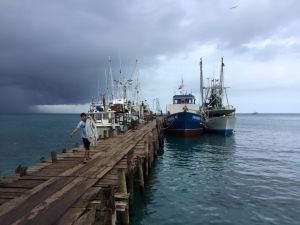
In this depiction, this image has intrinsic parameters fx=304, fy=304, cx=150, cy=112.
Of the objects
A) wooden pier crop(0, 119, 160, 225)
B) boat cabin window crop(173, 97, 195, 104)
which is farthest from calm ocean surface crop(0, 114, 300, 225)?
boat cabin window crop(173, 97, 195, 104)

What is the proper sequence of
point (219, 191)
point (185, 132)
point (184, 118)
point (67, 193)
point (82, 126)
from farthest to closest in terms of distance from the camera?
point (185, 132), point (184, 118), point (219, 191), point (82, 126), point (67, 193)

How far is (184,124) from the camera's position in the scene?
46062mm

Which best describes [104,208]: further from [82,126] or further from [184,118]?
[184,118]

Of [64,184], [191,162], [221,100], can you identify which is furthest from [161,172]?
[221,100]

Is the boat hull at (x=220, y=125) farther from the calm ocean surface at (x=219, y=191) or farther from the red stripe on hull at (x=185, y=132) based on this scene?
the calm ocean surface at (x=219, y=191)

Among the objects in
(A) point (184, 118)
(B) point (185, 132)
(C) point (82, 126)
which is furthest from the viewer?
(B) point (185, 132)

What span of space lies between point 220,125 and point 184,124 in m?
8.71

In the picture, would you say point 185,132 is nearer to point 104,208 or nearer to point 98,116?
point 98,116

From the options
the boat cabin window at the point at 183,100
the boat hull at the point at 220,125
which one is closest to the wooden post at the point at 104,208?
the boat cabin window at the point at 183,100

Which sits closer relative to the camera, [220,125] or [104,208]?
[104,208]

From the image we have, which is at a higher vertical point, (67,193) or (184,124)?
(184,124)

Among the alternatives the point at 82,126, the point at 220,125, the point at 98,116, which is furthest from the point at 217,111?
the point at 82,126

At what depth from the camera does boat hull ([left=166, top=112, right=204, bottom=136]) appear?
1771 inches

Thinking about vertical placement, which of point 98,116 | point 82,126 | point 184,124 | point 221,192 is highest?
point 98,116
